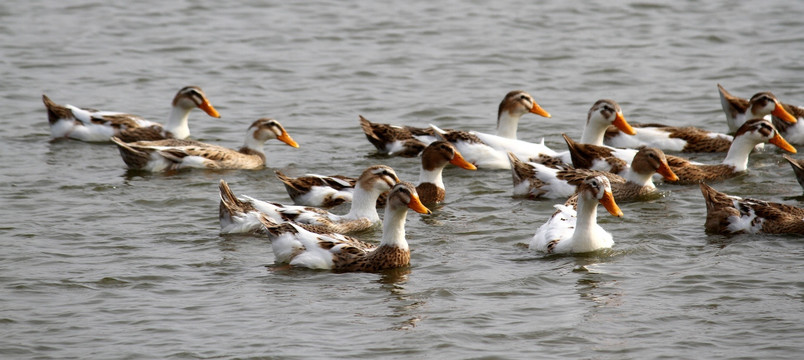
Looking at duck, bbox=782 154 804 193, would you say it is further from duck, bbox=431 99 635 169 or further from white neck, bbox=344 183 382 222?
white neck, bbox=344 183 382 222

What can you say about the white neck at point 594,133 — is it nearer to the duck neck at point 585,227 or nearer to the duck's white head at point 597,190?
the duck's white head at point 597,190

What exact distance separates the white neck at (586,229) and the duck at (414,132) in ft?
13.2

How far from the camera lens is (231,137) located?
52.1 ft

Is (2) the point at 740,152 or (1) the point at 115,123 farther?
(1) the point at 115,123

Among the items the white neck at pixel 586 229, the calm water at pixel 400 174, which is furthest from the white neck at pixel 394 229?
the white neck at pixel 586 229

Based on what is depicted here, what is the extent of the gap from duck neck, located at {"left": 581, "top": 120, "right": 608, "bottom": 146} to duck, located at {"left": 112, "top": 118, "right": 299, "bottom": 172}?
3.80m

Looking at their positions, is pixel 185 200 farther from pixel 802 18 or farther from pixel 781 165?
pixel 802 18

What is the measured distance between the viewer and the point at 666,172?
12.6 metres

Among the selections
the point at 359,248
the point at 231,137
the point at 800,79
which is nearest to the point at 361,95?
the point at 231,137

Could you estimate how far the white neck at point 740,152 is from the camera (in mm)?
13430

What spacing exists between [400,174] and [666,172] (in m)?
3.08

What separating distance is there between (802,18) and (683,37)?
272cm

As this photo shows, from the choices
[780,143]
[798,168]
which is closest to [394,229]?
[798,168]

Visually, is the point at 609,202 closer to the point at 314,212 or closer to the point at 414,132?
the point at 314,212
